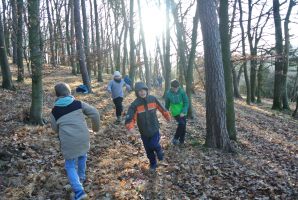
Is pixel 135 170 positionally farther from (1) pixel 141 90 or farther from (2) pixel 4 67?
(2) pixel 4 67

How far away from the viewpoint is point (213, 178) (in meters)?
4.12

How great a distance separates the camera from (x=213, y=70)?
5078 millimetres

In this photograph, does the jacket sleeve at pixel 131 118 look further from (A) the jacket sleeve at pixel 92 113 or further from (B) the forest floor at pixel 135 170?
(B) the forest floor at pixel 135 170

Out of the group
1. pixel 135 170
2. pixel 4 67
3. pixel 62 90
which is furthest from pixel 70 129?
pixel 4 67

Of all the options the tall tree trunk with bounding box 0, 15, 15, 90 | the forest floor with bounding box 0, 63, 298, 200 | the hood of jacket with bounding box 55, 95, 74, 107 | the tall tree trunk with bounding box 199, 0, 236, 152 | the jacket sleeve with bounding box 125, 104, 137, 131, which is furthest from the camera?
the tall tree trunk with bounding box 0, 15, 15, 90

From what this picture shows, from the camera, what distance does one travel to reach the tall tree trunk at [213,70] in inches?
199

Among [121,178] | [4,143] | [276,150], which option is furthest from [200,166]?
[4,143]

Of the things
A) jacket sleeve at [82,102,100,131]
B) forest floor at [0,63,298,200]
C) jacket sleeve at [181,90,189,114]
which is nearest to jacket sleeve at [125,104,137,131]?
jacket sleeve at [82,102,100,131]

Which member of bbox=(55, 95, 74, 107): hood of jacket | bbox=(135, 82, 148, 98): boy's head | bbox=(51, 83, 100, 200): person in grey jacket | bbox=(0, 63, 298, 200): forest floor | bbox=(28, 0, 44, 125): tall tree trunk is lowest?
bbox=(0, 63, 298, 200): forest floor

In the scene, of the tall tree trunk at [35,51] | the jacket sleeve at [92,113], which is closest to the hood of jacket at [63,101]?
the jacket sleeve at [92,113]

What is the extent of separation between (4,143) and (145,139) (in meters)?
3.44

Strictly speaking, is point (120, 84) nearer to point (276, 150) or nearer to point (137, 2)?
point (276, 150)

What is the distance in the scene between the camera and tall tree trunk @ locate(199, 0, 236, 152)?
16.6ft

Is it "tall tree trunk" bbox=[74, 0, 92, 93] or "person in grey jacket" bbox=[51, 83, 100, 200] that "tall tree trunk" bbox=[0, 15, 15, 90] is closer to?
"tall tree trunk" bbox=[74, 0, 92, 93]
